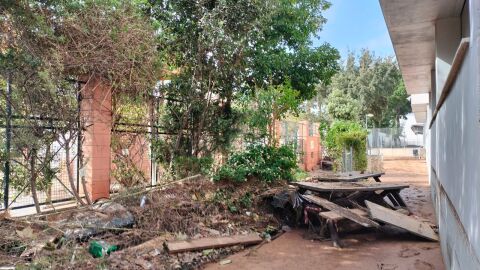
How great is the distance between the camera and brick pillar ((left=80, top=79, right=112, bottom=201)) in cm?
689

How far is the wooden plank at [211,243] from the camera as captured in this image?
221 inches

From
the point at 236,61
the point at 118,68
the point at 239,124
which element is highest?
the point at 236,61

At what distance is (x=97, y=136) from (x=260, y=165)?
3.72 m

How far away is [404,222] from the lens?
677 centimetres

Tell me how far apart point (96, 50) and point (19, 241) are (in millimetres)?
3340

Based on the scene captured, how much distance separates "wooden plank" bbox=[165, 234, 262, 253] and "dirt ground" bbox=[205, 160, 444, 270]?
0.24 m

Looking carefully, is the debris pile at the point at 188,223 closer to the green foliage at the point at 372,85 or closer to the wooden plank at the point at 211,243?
the wooden plank at the point at 211,243

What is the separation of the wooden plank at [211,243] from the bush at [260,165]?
191cm

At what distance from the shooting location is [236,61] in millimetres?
9289

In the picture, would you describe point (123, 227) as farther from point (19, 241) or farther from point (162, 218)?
point (19, 241)

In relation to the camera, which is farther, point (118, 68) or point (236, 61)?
point (236, 61)

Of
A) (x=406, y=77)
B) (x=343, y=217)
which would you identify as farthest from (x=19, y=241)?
(x=406, y=77)

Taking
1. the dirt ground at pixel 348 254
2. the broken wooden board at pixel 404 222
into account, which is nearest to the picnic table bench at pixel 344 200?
the broken wooden board at pixel 404 222

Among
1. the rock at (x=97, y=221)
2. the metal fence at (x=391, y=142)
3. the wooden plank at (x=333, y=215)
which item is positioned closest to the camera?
the rock at (x=97, y=221)
